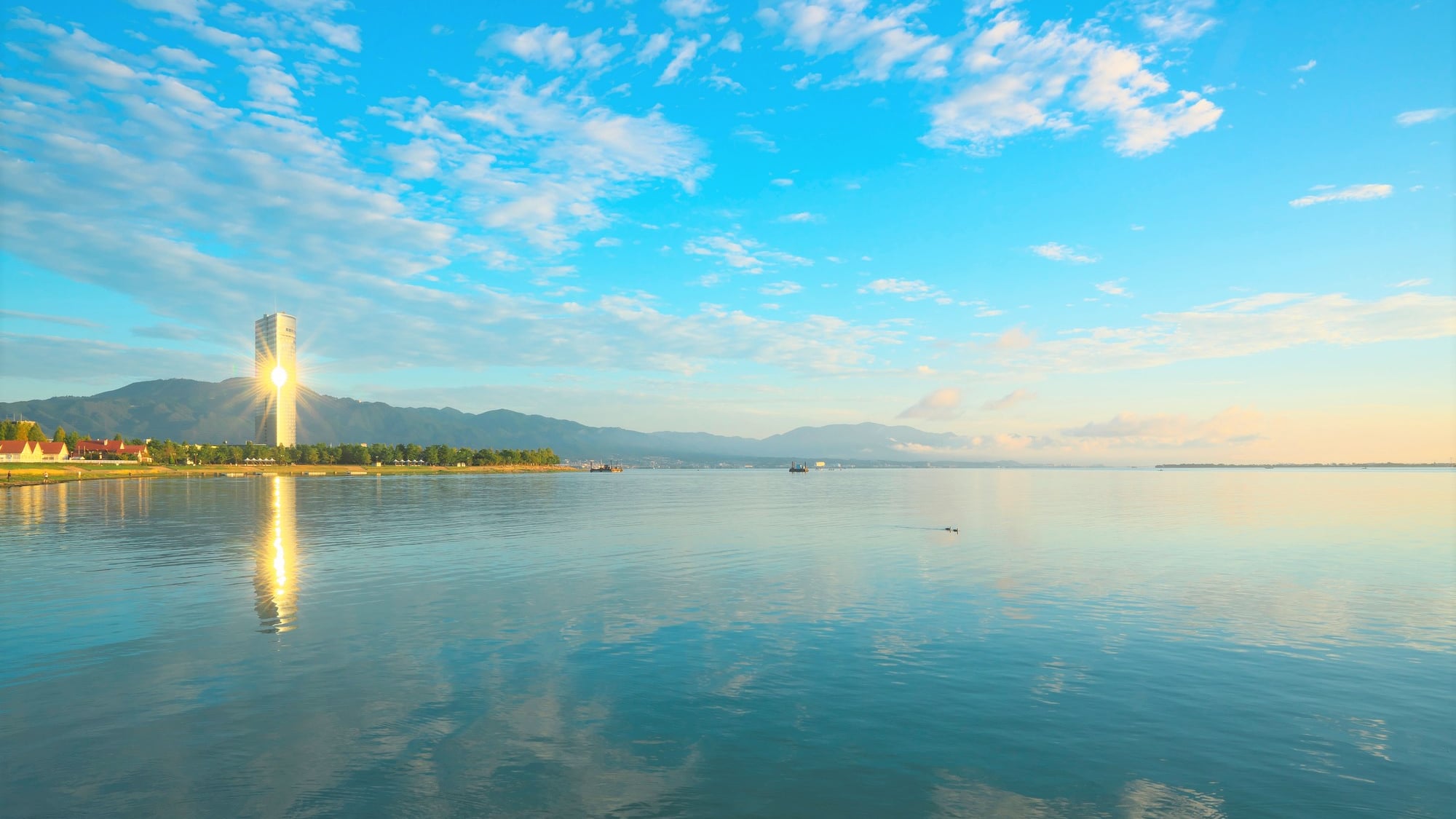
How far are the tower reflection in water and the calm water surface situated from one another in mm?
384

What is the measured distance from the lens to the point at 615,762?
18.2m

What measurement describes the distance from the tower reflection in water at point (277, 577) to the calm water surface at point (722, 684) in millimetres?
384

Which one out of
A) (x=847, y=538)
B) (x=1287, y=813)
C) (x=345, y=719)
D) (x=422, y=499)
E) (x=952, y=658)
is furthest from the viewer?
(x=422, y=499)

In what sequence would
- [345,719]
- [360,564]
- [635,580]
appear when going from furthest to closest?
[360,564], [635,580], [345,719]

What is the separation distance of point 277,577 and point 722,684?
3510 centimetres

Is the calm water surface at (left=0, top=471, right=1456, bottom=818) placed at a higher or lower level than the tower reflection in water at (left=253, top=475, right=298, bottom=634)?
lower

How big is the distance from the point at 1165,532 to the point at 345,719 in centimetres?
8045

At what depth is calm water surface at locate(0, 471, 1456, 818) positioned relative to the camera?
1683 centimetres

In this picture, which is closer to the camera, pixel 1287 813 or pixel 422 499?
pixel 1287 813

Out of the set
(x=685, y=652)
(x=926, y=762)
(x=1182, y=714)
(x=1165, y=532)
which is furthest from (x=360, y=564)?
(x=1165, y=532)

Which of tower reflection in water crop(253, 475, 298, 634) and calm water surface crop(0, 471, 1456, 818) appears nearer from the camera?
calm water surface crop(0, 471, 1456, 818)

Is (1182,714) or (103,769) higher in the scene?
(103,769)

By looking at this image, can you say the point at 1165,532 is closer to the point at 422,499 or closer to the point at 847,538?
the point at 847,538

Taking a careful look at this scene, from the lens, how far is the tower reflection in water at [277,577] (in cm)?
3397
